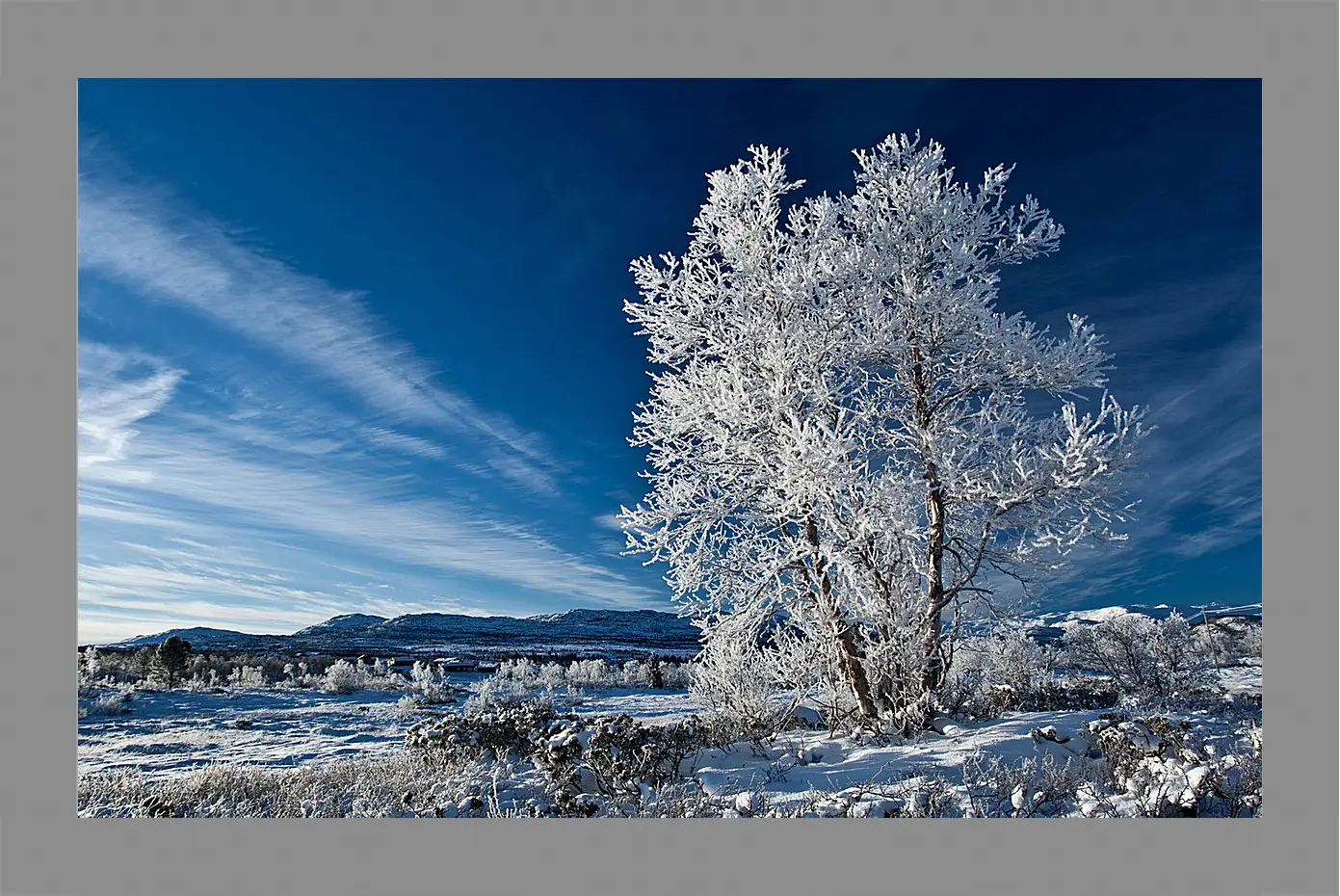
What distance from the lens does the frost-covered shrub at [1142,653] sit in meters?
8.23

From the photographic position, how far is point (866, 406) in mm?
5809

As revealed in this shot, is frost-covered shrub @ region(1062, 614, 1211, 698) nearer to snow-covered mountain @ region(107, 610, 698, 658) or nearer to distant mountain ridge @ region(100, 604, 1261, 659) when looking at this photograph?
distant mountain ridge @ region(100, 604, 1261, 659)

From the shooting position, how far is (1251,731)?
15.0 ft

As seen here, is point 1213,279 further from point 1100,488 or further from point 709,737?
point 709,737

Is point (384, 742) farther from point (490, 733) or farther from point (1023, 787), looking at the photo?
point (1023, 787)

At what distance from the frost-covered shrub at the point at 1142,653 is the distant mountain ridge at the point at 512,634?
1.08 m

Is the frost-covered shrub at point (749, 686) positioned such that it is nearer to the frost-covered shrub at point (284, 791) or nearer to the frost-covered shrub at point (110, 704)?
the frost-covered shrub at point (284, 791)

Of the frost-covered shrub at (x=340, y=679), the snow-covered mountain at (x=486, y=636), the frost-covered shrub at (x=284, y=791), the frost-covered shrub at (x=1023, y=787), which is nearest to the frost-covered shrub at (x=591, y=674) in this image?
the snow-covered mountain at (x=486, y=636)

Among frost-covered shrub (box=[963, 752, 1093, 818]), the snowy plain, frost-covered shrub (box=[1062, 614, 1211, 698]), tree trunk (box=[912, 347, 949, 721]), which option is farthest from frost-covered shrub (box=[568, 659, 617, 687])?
frost-covered shrub (box=[963, 752, 1093, 818])

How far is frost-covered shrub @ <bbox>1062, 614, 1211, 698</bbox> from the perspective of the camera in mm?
8227

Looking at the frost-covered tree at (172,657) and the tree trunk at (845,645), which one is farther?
the frost-covered tree at (172,657)

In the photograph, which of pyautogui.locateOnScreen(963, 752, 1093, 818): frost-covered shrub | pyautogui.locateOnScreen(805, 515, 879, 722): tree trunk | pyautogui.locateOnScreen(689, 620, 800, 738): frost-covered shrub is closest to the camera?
pyautogui.locateOnScreen(963, 752, 1093, 818): frost-covered shrub

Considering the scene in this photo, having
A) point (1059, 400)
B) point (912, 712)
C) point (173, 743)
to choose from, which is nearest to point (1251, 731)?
point (912, 712)

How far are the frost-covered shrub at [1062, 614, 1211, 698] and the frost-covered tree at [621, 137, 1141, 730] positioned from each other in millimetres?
3673
